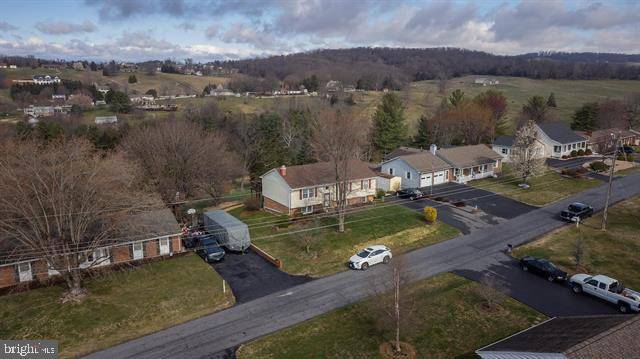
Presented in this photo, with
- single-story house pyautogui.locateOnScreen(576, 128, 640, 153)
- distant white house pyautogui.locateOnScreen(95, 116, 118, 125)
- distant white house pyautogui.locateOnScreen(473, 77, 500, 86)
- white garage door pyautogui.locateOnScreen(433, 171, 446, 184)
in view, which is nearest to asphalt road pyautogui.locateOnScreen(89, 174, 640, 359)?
white garage door pyautogui.locateOnScreen(433, 171, 446, 184)

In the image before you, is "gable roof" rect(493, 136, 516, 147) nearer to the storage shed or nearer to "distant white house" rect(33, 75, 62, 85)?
the storage shed

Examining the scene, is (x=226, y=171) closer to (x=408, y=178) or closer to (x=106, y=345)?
(x=408, y=178)

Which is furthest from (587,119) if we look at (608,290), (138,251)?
(138,251)

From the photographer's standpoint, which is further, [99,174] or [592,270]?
[592,270]

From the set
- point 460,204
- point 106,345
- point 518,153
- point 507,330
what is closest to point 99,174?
point 106,345

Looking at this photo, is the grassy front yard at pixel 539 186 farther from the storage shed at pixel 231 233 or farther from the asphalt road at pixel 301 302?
the storage shed at pixel 231 233
